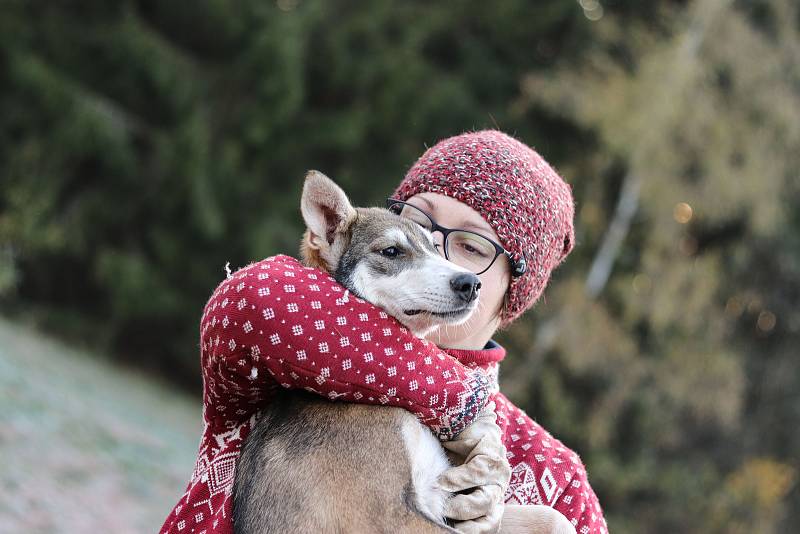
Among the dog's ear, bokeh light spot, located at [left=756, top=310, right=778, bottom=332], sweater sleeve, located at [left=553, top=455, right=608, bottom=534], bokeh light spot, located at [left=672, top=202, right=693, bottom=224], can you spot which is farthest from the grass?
bokeh light spot, located at [left=756, top=310, right=778, bottom=332]

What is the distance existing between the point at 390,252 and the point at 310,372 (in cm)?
110

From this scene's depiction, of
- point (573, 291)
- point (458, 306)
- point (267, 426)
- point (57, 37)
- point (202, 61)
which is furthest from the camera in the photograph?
point (202, 61)

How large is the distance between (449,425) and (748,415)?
2213cm

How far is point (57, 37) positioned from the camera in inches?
736

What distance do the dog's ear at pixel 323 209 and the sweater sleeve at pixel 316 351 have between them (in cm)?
75

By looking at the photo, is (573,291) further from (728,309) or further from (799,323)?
(799,323)

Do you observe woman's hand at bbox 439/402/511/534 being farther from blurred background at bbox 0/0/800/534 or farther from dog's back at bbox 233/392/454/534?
blurred background at bbox 0/0/800/534

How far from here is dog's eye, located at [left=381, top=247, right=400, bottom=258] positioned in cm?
386

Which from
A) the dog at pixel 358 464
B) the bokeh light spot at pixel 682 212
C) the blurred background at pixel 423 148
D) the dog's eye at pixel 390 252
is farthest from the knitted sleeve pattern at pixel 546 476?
the bokeh light spot at pixel 682 212

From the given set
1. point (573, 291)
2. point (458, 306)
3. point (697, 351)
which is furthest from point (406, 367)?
point (697, 351)

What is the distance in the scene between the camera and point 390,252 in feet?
12.7

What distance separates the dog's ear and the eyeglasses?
34cm

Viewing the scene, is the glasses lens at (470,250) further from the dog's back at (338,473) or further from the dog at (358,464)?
the dog's back at (338,473)

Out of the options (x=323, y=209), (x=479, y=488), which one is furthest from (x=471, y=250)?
(x=479, y=488)
